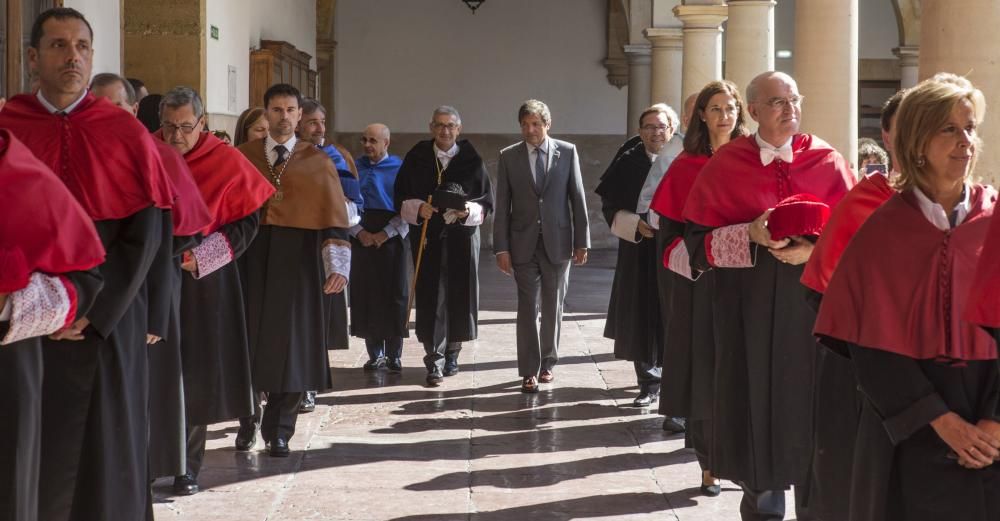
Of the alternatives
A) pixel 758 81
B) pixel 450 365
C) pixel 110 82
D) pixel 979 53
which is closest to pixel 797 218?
pixel 758 81

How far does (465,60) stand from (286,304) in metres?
17.5

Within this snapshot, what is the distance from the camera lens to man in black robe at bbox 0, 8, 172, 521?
4055mm

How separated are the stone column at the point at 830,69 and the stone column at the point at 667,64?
7.33 m

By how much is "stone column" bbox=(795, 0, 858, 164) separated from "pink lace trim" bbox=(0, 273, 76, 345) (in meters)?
6.51

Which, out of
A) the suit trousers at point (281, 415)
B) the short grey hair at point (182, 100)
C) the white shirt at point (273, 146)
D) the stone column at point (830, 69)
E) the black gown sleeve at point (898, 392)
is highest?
the stone column at point (830, 69)

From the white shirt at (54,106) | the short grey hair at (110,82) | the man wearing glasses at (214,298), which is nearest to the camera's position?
the white shirt at (54,106)

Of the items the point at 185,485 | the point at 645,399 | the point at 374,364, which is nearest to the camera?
the point at 185,485

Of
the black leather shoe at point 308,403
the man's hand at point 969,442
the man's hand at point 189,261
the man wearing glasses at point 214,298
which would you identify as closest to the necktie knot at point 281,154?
the man wearing glasses at point 214,298

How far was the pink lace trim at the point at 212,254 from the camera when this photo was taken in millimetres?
5859

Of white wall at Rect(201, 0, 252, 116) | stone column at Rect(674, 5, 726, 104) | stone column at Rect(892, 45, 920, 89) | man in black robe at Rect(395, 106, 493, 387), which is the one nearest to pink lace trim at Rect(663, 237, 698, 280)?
man in black robe at Rect(395, 106, 493, 387)

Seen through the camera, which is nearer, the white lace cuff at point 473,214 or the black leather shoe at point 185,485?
the black leather shoe at point 185,485

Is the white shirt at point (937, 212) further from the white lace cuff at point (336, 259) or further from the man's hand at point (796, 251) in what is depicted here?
A: the white lace cuff at point (336, 259)

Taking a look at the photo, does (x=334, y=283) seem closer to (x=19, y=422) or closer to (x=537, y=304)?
(x=537, y=304)

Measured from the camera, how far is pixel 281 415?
272 inches
